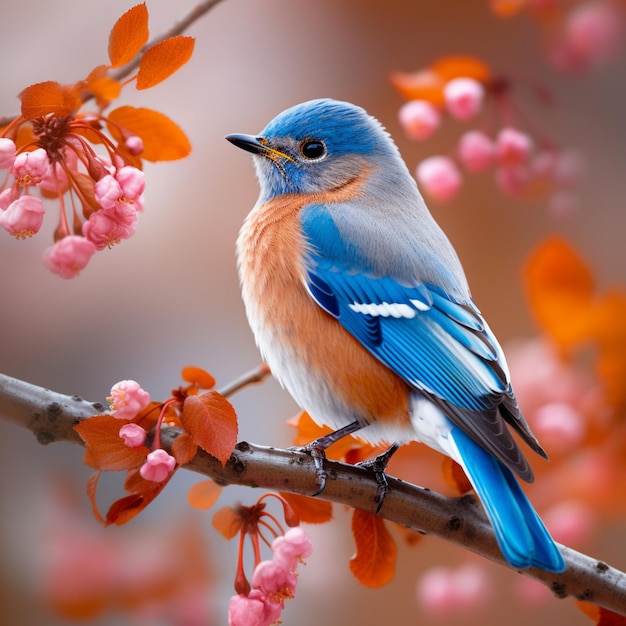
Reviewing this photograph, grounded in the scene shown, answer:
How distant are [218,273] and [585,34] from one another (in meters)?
0.92

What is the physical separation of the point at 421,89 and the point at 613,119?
1.02m

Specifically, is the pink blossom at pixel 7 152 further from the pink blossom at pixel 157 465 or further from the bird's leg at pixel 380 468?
the bird's leg at pixel 380 468

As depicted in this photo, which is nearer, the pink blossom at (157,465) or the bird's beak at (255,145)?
the pink blossom at (157,465)

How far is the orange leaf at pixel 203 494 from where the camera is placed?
989 mm

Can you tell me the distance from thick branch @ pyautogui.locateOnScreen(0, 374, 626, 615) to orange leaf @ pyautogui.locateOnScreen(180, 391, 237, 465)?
5 cm

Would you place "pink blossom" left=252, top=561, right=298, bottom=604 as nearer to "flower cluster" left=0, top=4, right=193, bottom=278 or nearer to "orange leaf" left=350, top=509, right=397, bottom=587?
"orange leaf" left=350, top=509, right=397, bottom=587

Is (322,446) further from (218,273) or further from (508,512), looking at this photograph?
(218,273)

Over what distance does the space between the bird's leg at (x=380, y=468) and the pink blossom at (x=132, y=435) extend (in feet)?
0.97

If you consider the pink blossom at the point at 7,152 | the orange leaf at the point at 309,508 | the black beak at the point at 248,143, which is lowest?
the orange leaf at the point at 309,508

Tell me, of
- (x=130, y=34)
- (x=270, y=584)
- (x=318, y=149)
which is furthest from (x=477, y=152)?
(x=270, y=584)

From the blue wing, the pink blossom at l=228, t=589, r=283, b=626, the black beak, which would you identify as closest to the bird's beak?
the black beak

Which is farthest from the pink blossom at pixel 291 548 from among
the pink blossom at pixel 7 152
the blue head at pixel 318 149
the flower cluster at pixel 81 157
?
the blue head at pixel 318 149

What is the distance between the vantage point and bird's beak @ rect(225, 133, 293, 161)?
46.4 inches

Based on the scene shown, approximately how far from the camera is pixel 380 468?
1071 millimetres
